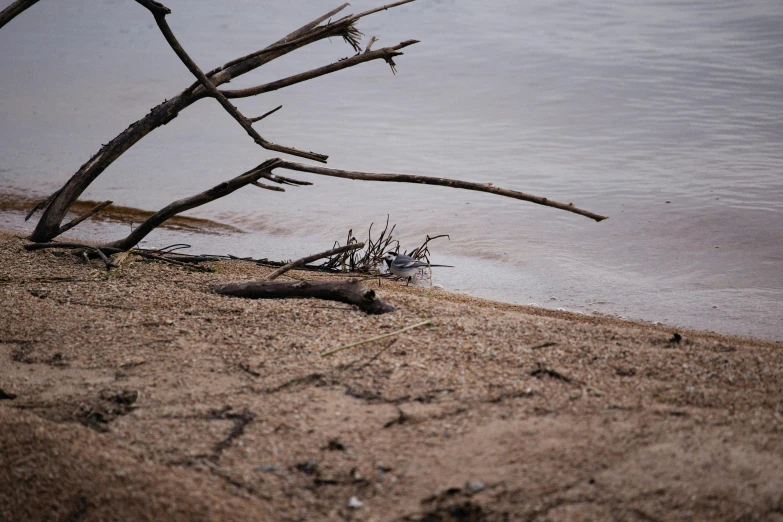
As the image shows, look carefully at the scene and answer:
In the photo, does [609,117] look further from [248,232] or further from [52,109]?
[52,109]

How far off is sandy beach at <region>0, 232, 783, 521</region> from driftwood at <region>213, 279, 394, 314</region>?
0.11 meters

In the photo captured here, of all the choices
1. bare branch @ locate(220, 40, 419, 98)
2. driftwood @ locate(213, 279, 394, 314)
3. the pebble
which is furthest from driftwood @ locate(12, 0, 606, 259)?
the pebble

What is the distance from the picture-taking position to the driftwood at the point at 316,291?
3.05 meters

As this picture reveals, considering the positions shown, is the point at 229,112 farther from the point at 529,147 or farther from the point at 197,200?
the point at 529,147

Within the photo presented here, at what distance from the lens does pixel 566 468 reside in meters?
1.80

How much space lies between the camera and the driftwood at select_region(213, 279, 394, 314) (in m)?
3.05

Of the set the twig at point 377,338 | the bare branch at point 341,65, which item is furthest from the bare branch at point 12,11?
the twig at point 377,338

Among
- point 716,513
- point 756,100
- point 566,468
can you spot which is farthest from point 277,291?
point 756,100

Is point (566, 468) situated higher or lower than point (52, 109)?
lower

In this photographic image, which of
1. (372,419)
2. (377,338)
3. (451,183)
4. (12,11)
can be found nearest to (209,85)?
(12,11)

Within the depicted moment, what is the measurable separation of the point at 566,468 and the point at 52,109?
10567 millimetres

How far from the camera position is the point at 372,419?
2.09 m

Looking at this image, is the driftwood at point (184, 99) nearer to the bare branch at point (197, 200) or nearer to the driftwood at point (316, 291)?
the bare branch at point (197, 200)

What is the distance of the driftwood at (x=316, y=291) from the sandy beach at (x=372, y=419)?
0.38 ft
